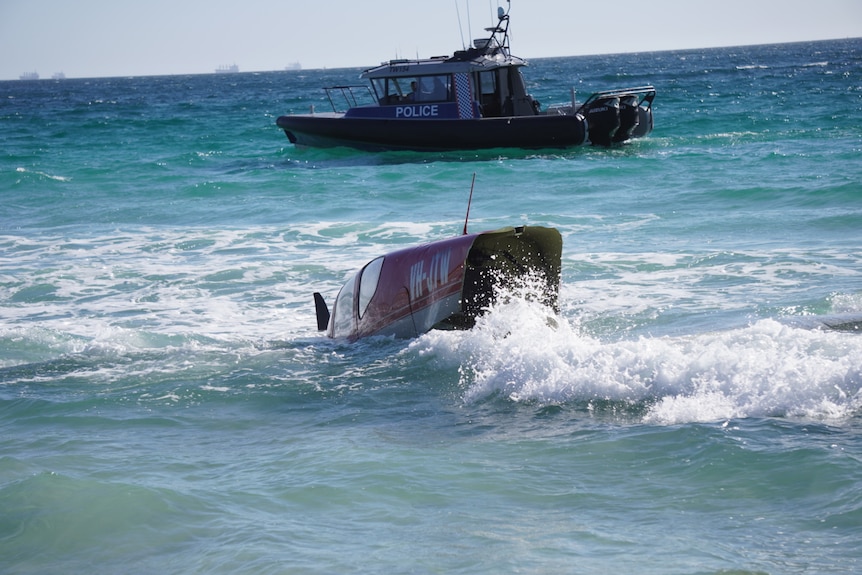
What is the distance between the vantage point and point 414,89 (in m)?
26.1

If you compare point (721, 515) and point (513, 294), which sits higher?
point (513, 294)

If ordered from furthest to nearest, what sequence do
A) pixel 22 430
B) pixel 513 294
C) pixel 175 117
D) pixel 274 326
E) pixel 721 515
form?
pixel 175 117 → pixel 274 326 → pixel 513 294 → pixel 22 430 → pixel 721 515

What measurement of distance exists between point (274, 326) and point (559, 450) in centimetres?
552

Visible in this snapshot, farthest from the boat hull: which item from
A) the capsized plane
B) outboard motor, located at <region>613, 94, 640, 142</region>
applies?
the capsized plane

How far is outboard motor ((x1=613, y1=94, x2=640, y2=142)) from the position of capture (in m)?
26.9

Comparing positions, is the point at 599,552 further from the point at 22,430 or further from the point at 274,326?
the point at 274,326

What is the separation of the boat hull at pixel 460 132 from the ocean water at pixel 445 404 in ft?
24.3

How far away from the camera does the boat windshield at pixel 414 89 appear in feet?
83.6

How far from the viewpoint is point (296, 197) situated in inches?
847

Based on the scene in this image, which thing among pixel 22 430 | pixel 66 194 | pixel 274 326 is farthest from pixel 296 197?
pixel 22 430

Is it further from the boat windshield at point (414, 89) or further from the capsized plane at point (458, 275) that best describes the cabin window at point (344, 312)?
the boat windshield at point (414, 89)

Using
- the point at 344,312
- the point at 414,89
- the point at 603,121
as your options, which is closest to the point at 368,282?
the point at 344,312

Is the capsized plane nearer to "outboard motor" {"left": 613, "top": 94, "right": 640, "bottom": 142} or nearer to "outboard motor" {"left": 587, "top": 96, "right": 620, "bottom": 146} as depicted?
"outboard motor" {"left": 587, "top": 96, "right": 620, "bottom": 146}

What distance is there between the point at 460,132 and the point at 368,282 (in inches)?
648
